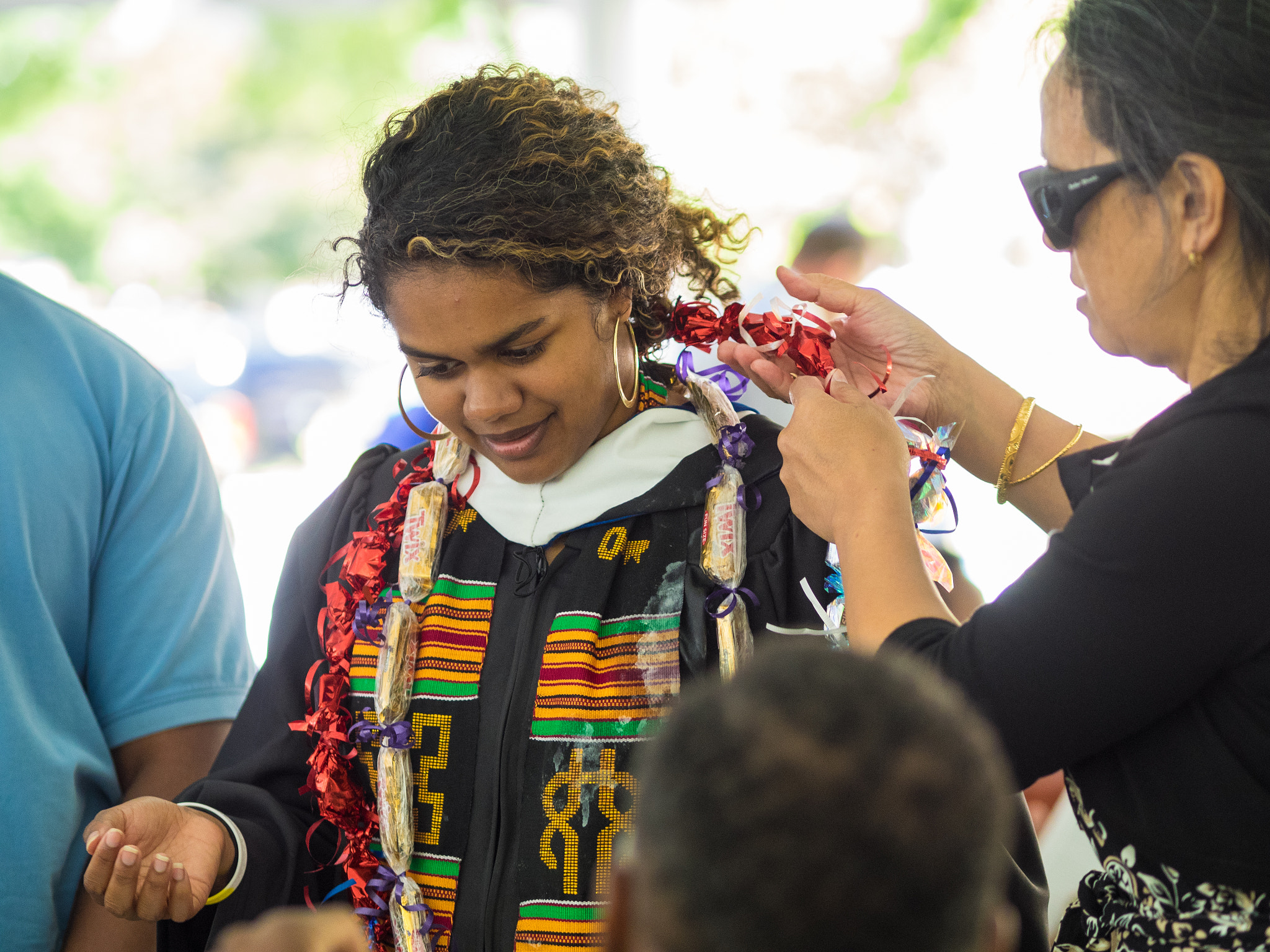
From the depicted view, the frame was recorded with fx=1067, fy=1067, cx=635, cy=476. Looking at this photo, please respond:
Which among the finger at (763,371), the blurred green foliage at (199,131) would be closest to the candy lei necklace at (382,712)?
the finger at (763,371)

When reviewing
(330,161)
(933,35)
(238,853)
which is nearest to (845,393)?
(238,853)

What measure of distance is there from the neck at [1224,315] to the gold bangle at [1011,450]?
22.0 inches

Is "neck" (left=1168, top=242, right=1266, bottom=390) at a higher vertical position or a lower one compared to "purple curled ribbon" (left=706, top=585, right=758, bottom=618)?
higher

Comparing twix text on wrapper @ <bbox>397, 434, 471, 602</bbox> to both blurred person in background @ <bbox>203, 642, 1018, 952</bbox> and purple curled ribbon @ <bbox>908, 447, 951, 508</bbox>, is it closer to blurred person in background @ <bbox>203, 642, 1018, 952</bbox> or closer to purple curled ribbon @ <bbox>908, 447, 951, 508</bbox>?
purple curled ribbon @ <bbox>908, 447, 951, 508</bbox>

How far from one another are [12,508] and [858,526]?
144cm

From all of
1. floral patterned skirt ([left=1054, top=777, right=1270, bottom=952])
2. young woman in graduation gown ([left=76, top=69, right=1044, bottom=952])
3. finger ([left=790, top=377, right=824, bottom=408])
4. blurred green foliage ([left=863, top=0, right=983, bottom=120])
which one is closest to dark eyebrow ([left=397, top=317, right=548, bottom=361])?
young woman in graduation gown ([left=76, top=69, right=1044, bottom=952])

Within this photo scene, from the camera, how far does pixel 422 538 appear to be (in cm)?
189

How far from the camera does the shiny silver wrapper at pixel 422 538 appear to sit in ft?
6.10

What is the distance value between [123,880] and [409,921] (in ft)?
1.40

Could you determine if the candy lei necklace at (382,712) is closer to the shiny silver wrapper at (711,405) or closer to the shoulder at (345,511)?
the shoulder at (345,511)

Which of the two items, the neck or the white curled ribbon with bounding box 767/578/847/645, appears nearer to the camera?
the neck

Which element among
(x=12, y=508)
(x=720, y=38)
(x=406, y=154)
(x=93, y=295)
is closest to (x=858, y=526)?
(x=406, y=154)

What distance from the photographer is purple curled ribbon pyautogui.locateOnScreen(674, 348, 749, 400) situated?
1966 millimetres

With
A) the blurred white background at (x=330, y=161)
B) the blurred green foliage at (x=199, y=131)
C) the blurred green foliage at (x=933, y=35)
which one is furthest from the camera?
→ the blurred green foliage at (x=199, y=131)
